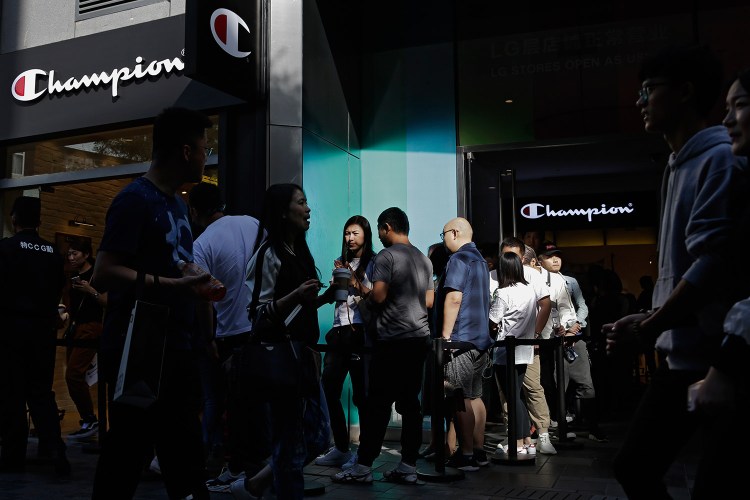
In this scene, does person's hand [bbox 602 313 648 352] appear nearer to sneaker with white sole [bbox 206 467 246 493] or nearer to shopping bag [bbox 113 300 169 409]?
shopping bag [bbox 113 300 169 409]

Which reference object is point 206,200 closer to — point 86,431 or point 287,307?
point 287,307

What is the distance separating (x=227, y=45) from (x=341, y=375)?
3.21m

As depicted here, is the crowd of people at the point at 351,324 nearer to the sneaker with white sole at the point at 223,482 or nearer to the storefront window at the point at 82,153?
the sneaker with white sole at the point at 223,482

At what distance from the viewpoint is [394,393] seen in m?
5.31

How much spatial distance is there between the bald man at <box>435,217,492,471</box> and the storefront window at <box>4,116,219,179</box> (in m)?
3.25

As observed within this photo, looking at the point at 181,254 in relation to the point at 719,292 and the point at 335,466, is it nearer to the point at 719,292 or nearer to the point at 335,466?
the point at 719,292

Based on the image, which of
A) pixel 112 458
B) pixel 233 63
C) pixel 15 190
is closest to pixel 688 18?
pixel 233 63

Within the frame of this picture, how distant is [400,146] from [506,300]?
2.43 meters

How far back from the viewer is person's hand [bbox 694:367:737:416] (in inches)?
74.7

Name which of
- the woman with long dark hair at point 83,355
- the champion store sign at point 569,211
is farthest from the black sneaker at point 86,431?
the champion store sign at point 569,211

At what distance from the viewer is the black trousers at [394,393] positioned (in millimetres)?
5279

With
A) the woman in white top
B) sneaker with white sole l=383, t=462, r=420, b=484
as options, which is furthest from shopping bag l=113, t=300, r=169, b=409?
the woman in white top

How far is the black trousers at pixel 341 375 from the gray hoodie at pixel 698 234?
12.8ft

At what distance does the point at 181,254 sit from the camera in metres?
3.21
